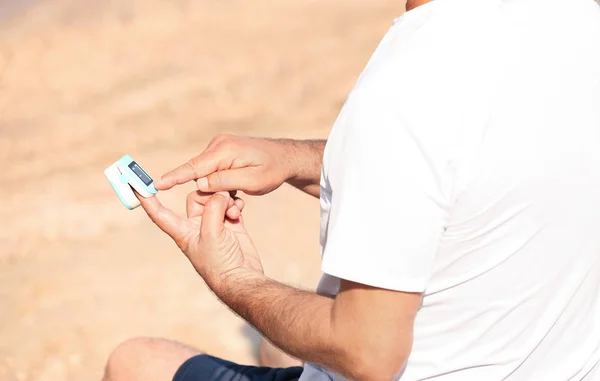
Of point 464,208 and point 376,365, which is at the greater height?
point 464,208

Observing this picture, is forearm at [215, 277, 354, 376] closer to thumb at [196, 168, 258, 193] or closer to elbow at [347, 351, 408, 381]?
elbow at [347, 351, 408, 381]

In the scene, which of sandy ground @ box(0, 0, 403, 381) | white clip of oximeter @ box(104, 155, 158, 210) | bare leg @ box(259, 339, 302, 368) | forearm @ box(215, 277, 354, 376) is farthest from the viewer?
sandy ground @ box(0, 0, 403, 381)

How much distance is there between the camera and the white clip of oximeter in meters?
1.79

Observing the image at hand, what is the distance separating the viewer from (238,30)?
20.6 feet

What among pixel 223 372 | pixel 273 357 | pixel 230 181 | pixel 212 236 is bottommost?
pixel 273 357

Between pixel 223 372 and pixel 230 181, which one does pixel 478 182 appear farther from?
pixel 223 372

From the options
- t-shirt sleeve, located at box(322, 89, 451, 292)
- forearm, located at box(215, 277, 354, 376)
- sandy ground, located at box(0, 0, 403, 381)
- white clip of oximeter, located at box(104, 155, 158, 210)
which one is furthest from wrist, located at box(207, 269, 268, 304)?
sandy ground, located at box(0, 0, 403, 381)

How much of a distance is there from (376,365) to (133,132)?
14.0 feet

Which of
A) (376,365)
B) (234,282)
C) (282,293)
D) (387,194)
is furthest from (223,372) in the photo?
(387,194)

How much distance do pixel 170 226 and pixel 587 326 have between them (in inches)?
33.9

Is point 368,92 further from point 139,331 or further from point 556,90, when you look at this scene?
point 139,331

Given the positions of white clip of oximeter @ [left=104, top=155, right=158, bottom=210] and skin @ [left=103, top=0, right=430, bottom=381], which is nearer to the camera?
skin @ [left=103, top=0, right=430, bottom=381]

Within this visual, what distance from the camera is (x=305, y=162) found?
2074mm

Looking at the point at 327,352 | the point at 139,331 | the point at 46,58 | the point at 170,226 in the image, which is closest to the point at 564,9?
the point at 327,352
